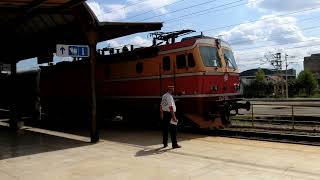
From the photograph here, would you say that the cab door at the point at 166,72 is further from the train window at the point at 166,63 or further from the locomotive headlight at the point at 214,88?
the locomotive headlight at the point at 214,88

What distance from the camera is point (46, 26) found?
17062 millimetres

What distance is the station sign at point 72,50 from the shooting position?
527 inches

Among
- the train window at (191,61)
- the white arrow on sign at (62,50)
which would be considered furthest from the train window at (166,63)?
the white arrow on sign at (62,50)

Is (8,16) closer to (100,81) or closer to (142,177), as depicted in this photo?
(100,81)

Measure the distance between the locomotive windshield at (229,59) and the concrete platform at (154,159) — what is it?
11.4 ft

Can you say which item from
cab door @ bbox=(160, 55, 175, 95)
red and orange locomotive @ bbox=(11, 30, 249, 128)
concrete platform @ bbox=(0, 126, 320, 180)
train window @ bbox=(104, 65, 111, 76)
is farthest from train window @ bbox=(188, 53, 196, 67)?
train window @ bbox=(104, 65, 111, 76)

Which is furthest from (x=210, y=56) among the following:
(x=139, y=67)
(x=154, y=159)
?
(x=154, y=159)

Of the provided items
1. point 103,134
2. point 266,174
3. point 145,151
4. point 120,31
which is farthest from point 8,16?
point 266,174

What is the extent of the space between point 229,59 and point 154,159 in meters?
7.31

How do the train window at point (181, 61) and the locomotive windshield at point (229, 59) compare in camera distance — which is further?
the locomotive windshield at point (229, 59)

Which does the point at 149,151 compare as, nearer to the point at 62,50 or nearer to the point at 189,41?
the point at 62,50

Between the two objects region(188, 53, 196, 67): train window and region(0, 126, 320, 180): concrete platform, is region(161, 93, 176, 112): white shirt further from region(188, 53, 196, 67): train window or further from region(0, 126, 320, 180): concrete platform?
region(188, 53, 196, 67): train window

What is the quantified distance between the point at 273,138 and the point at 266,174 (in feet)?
18.4

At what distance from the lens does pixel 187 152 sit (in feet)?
36.9
